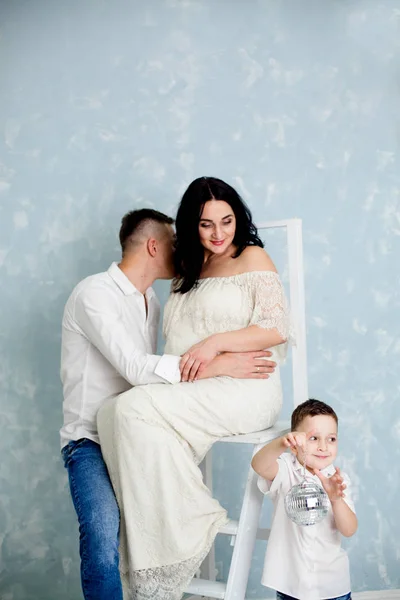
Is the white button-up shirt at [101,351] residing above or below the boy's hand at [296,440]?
above

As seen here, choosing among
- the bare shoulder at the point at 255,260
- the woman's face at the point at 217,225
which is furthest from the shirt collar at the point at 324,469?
the woman's face at the point at 217,225

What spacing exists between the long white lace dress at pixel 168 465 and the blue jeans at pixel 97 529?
0.04m

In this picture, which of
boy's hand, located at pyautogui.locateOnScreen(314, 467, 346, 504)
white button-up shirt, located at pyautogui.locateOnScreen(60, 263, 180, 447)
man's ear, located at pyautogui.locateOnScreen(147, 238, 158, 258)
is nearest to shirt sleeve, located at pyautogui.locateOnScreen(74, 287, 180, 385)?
white button-up shirt, located at pyautogui.locateOnScreen(60, 263, 180, 447)

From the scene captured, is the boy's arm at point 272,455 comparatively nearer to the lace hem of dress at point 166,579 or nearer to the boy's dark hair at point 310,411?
the boy's dark hair at point 310,411

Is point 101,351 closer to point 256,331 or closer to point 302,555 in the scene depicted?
point 256,331

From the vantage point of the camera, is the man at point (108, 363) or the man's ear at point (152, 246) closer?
the man at point (108, 363)

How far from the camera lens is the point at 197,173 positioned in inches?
116

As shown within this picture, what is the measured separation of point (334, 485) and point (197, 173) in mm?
1372

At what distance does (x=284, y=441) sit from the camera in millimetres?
1995

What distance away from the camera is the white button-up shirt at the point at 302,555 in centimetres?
204

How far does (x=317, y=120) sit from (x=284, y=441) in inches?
55.1

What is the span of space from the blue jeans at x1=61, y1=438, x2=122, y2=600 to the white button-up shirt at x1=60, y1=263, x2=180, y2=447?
0.16 meters

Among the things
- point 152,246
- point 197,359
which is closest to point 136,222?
point 152,246

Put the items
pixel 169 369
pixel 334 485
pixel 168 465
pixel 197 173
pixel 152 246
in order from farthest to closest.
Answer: pixel 197 173 → pixel 152 246 → pixel 169 369 → pixel 168 465 → pixel 334 485
